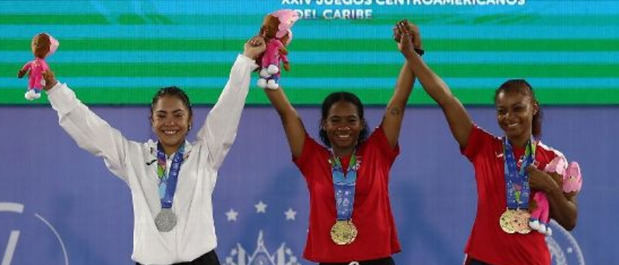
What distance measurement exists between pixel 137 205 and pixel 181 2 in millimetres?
1242

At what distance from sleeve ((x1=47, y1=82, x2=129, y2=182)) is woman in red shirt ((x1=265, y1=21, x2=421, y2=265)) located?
57cm

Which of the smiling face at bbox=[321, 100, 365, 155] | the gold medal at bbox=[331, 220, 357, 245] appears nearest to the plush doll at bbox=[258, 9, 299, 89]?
the smiling face at bbox=[321, 100, 365, 155]

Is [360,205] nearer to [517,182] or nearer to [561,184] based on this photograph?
[517,182]

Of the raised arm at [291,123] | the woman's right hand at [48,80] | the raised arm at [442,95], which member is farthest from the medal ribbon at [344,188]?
the woman's right hand at [48,80]

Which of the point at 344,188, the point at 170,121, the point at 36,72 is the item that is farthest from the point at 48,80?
the point at 344,188

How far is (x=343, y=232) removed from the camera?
289 centimetres

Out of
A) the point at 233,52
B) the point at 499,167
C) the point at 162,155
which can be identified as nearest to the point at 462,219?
the point at 499,167

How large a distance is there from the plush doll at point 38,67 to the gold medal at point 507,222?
1610 millimetres

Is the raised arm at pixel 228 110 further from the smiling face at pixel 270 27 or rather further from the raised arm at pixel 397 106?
the raised arm at pixel 397 106

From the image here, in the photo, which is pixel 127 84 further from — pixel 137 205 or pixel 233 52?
pixel 137 205

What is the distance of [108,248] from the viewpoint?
3.82m

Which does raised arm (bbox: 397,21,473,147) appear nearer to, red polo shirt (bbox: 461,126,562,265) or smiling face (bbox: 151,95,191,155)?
red polo shirt (bbox: 461,126,562,265)

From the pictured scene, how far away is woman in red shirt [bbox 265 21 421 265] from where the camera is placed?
2.89 metres

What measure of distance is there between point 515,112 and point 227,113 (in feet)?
3.21
